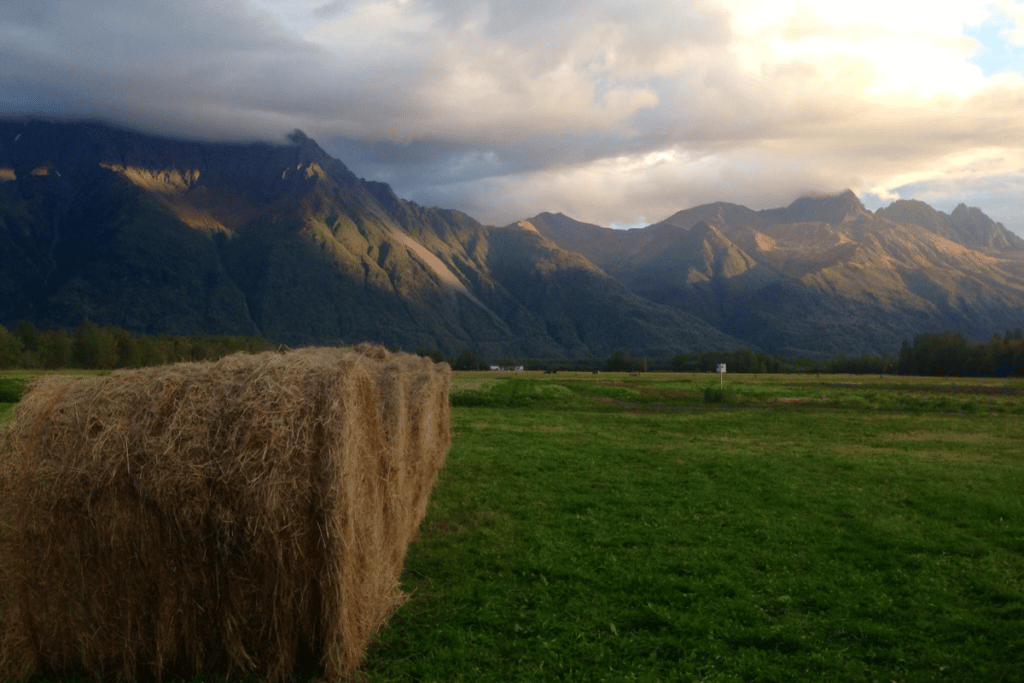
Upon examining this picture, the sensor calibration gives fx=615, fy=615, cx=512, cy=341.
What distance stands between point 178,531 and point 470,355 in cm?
12401

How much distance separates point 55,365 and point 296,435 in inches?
3954

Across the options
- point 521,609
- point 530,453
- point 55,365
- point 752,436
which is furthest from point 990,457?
point 55,365

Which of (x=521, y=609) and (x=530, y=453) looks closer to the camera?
(x=521, y=609)

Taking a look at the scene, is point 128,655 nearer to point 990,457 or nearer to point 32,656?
point 32,656

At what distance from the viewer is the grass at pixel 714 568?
8.02 m

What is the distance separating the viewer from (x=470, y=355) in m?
131

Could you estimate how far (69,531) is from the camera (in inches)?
279

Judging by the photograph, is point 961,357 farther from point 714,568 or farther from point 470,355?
point 714,568

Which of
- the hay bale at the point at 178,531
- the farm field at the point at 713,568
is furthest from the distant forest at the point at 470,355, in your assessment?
the hay bale at the point at 178,531

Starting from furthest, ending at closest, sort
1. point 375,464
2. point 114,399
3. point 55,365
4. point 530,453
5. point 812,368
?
point 812,368 < point 55,365 < point 530,453 < point 375,464 < point 114,399

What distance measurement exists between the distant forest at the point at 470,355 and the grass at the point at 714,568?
180ft

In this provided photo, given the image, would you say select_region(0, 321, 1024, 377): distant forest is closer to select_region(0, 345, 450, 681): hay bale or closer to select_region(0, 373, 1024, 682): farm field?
select_region(0, 373, 1024, 682): farm field

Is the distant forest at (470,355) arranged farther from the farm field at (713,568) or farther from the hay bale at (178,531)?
the hay bale at (178,531)

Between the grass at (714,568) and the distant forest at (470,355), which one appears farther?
the distant forest at (470,355)
